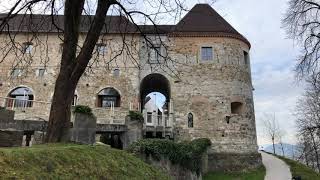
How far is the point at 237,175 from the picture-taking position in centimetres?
2350

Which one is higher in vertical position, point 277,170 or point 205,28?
point 205,28

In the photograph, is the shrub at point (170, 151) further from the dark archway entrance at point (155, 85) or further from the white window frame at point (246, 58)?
the white window frame at point (246, 58)

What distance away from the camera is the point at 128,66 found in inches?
1013

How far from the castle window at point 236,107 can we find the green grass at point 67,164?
19108 mm

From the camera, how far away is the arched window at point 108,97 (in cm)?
2552

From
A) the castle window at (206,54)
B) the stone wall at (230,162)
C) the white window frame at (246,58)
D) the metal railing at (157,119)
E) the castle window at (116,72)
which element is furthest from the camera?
the white window frame at (246,58)

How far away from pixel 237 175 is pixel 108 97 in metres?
10.3

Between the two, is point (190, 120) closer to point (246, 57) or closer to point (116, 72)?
point (116, 72)

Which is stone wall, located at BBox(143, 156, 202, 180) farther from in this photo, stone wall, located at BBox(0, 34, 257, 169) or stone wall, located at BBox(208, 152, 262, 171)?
stone wall, located at BBox(0, 34, 257, 169)

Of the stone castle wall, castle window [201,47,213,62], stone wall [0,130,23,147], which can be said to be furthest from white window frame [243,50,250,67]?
stone wall [0,130,23,147]

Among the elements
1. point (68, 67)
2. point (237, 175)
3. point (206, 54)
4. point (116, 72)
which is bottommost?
point (237, 175)

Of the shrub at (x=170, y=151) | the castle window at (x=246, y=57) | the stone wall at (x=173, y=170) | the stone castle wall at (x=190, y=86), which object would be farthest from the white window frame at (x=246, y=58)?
the stone wall at (x=173, y=170)

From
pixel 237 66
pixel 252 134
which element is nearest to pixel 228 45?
pixel 237 66

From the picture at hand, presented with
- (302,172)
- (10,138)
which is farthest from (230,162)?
(10,138)
